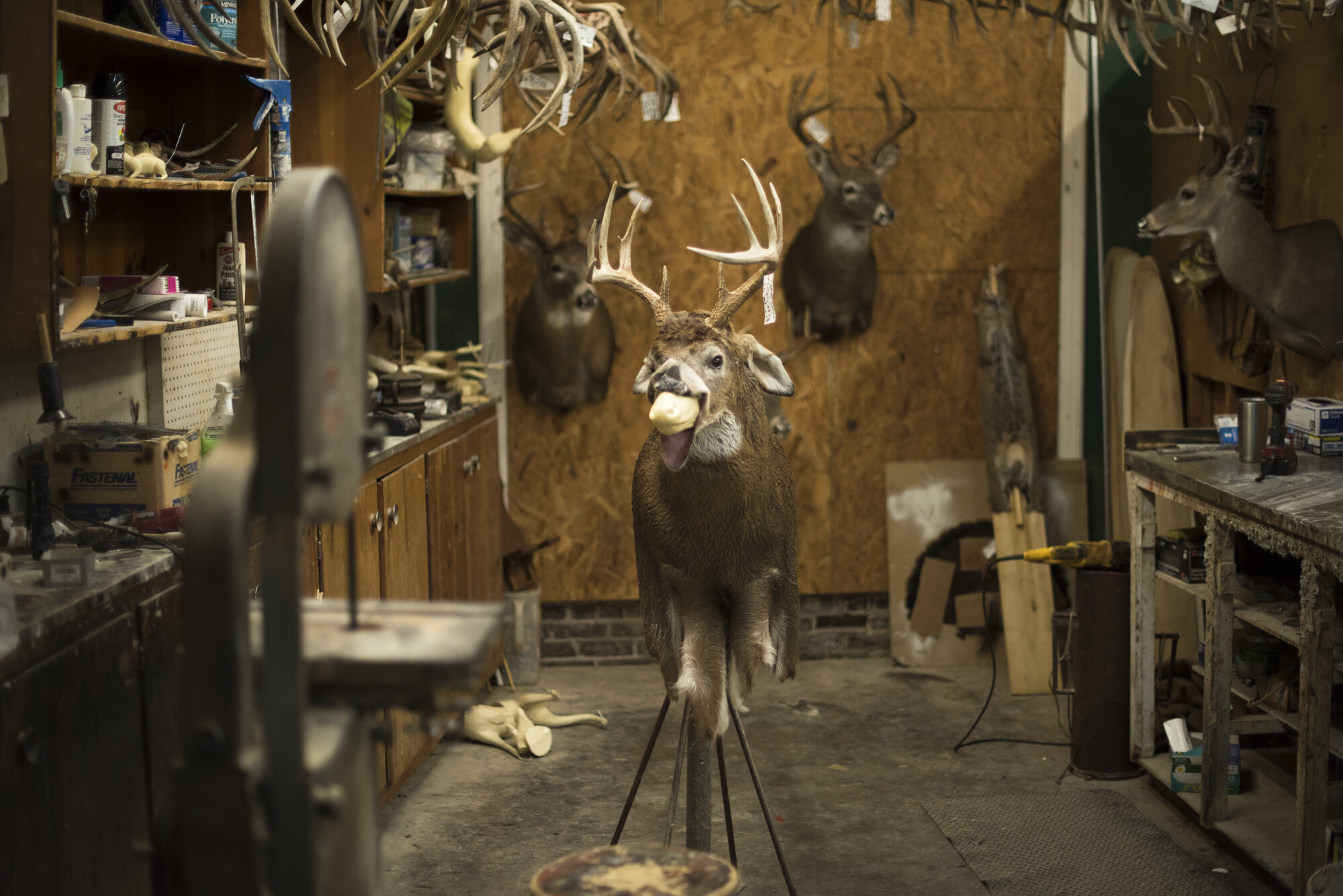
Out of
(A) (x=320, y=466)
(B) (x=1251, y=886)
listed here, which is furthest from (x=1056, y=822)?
(A) (x=320, y=466)

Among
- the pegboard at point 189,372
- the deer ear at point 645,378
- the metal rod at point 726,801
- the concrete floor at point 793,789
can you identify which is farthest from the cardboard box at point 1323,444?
the pegboard at point 189,372

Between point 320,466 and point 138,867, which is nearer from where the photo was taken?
A: point 320,466

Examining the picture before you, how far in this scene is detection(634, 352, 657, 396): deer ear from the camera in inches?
109

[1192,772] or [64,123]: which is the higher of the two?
[64,123]

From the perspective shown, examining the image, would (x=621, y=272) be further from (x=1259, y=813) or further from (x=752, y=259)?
(x=1259, y=813)

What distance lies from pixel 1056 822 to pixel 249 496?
141 inches

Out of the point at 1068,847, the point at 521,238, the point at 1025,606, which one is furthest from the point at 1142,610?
the point at 521,238

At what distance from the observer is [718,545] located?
2904mm

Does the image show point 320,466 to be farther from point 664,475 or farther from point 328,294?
point 664,475

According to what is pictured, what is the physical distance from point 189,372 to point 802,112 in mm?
2863

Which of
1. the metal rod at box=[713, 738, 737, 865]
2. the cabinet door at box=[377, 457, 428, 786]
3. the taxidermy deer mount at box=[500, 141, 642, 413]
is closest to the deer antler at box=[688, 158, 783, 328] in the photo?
the metal rod at box=[713, 738, 737, 865]

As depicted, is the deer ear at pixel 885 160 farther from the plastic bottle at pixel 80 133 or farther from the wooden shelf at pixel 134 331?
the plastic bottle at pixel 80 133

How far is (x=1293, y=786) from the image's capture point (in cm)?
419

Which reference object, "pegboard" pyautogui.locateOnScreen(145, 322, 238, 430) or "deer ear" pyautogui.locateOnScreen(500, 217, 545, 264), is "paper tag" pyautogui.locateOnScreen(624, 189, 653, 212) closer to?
"deer ear" pyautogui.locateOnScreen(500, 217, 545, 264)
